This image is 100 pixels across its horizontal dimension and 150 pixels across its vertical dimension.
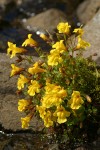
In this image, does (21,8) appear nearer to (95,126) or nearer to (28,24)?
(28,24)

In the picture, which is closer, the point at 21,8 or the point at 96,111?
the point at 96,111

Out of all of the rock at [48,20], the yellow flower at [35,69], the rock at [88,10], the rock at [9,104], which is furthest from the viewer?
the rock at [88,10]

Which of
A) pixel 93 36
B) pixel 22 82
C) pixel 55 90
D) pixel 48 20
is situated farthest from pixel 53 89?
pixel 48 20

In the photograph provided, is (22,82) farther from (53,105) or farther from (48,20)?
(48,20)

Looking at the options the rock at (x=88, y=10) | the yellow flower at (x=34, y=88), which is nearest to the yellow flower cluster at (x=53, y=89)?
the yellow flower at (x=34, y=88)

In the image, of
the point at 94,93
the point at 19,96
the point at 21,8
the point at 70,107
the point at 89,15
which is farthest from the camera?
the point at 21,8

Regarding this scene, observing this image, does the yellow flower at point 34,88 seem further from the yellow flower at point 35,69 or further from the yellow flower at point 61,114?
the yellow flower at point 61,114

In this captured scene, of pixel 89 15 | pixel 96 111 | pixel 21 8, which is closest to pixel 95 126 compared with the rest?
pixel 96 111
